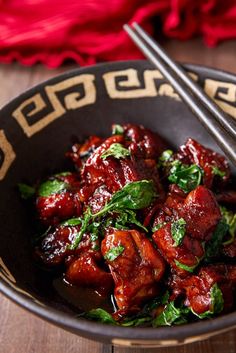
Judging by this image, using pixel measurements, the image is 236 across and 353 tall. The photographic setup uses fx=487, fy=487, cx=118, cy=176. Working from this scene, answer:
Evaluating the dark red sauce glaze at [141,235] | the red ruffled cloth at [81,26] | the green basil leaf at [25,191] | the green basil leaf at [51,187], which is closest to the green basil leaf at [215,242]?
the dark red sauce glaze at [141,235]

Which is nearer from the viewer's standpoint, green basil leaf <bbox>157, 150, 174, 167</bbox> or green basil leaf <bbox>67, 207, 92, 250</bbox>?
green basil leaf <bbox>67, 207, 92, 250</bbox>

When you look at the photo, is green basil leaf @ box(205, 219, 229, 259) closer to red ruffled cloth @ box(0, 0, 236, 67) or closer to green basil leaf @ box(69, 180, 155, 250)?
green basil leaf @ box(69, 180, 155, 250)

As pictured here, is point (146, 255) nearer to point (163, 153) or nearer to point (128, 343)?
point (128, 343)

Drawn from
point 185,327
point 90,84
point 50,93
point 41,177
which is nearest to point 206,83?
point 90,84

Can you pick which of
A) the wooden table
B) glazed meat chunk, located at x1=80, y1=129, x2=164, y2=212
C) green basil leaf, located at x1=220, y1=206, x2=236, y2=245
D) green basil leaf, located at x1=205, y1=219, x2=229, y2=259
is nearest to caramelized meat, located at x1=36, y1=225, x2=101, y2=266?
glazed meat chunk, located at x1=80, y1=129, x2=164, y2=212

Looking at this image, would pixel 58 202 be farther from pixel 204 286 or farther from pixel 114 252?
pixel 204 286

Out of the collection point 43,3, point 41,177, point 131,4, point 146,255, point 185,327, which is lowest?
point 185,327

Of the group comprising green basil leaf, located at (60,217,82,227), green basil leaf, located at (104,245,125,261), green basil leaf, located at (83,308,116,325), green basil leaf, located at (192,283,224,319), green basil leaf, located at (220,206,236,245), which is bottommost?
green basil leaf, located at (192,283,224,319)

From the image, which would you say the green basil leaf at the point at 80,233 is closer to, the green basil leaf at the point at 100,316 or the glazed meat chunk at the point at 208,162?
the green basil leaf at the point at 100,316
